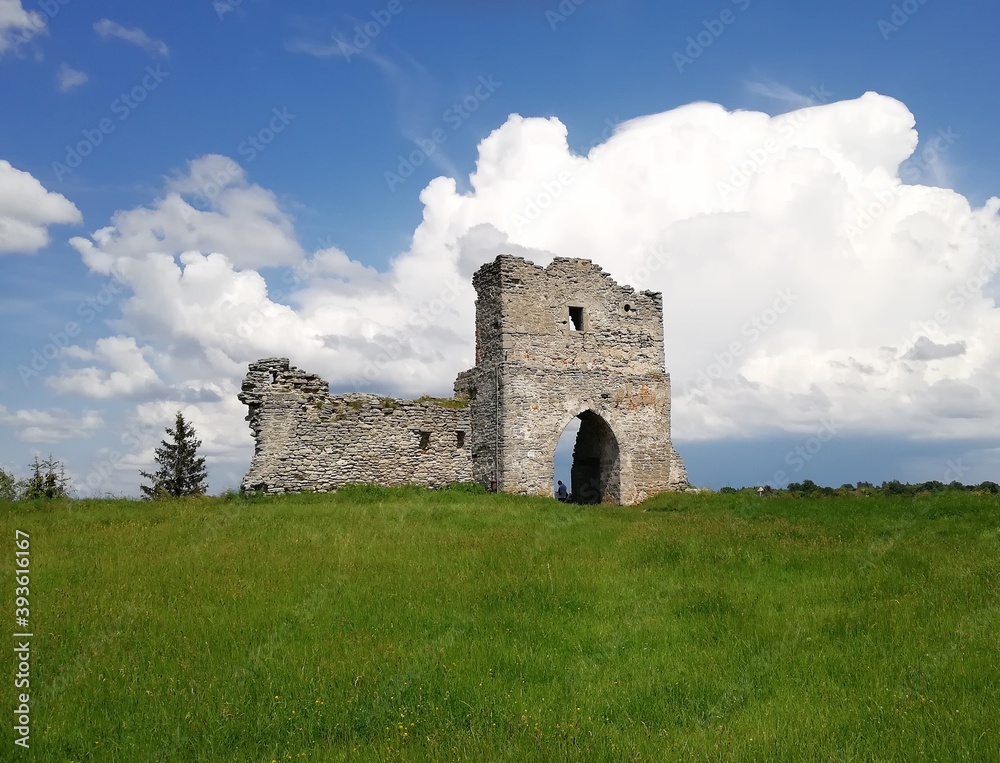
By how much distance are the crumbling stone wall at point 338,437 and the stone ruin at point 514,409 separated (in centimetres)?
3

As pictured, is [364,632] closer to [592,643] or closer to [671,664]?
[592,643]

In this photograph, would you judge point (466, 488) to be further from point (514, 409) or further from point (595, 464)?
point (595, 464)

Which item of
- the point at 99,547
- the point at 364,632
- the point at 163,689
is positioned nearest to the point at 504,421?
the point at 99,547

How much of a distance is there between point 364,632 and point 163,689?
2173 millimetres

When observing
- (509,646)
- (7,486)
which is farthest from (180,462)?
(509,646)

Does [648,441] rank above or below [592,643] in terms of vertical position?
above

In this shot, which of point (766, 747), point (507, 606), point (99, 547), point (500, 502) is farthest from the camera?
point (500, 502)

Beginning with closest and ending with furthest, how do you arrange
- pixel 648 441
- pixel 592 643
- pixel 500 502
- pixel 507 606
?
pixel 592 643, pixel 507 606, pixel 500 502, pixel 648 441

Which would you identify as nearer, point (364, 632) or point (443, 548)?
point (364, 632)

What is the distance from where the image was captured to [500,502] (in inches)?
809

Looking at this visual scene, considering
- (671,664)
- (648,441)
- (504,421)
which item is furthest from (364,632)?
(648,441)

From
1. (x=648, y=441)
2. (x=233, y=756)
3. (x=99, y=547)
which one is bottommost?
(x=233, y=756)

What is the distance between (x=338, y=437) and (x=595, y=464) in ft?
32.8

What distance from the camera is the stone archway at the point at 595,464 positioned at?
82.8 ft
